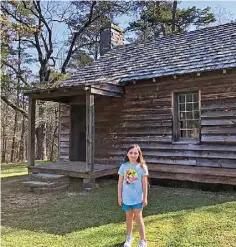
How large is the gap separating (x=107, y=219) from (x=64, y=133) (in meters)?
6.92

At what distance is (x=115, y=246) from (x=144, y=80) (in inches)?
263

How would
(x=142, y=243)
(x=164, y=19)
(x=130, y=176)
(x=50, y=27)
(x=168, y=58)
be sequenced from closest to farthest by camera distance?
(x=142, y=243) → (x=130, y=176) → (x=168, y=58) → (x=50, y=27) → (x=164, y=19)

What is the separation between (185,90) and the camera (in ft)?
32.2

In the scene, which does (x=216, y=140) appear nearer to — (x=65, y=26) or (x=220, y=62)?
(x=220, y=62)

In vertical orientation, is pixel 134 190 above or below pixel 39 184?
above

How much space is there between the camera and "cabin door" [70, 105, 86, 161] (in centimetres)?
1281

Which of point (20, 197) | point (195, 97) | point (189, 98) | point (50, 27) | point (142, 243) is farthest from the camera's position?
point (50, 27)

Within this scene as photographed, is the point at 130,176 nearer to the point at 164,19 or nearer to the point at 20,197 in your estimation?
the point at 20,197

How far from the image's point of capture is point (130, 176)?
15.2ft

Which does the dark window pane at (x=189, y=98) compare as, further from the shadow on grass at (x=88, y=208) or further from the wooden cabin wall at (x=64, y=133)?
the wooden cabin wall at (x=64, y=133)

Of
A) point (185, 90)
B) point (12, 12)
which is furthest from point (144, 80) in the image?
point (12, 12)

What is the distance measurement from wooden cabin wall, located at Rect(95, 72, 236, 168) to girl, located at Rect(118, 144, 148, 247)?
508 centimetres

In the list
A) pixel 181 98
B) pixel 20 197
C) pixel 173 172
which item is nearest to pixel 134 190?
pixel 20 197

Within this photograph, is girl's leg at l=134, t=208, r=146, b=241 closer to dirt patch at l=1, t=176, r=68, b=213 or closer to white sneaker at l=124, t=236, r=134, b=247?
white sneaker at l=124, t=236, r=134, b=247
